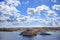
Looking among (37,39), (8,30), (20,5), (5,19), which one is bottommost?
(37,39)

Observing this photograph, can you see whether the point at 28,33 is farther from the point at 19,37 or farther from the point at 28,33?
the point at 19,37

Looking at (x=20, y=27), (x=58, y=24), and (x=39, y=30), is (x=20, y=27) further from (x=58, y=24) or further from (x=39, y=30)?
(x=58, y=24)

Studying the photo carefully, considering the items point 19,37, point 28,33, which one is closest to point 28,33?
point 28,33

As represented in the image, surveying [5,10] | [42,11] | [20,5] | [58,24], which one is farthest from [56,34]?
[5,10]

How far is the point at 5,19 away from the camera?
1.86 metres

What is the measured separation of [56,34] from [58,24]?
0.12 meters

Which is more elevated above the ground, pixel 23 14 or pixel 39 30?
pixel 23 14

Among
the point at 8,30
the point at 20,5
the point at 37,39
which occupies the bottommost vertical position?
the point at 37,39

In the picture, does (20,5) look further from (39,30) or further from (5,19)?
(39,30)

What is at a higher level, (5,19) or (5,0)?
(5,0)

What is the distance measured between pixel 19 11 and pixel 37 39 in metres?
0.39

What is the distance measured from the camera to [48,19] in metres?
1.83

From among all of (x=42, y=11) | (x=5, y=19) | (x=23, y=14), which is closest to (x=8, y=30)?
(x=5, y=19)

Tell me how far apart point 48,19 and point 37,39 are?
0.27 m
